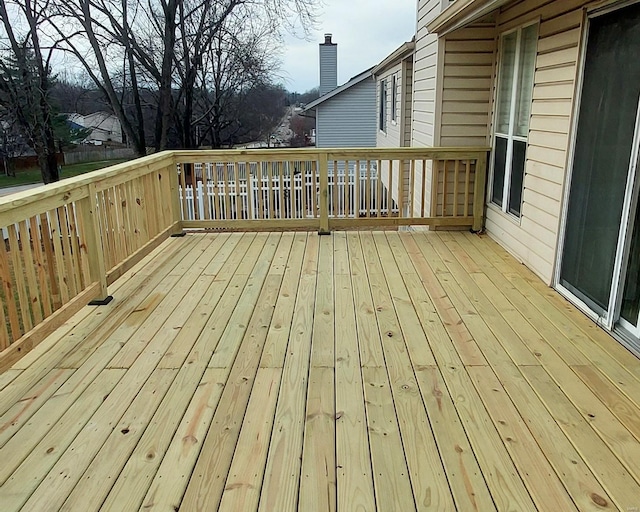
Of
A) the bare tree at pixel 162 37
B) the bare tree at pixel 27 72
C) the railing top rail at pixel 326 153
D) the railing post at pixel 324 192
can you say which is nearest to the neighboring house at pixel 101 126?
the bare tree at pixel 162 37

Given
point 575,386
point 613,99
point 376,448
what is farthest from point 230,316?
point 613,99

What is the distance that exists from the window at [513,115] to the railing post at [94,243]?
11.3 feet

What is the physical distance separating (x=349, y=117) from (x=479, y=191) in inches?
450

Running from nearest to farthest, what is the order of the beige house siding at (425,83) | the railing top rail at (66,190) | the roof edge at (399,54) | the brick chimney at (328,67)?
the railing top rail at (66,190), the beige house siding at (425,83), the roof edge at (399,54), the brick chimney at (328,67)

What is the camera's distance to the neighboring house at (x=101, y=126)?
20.0m

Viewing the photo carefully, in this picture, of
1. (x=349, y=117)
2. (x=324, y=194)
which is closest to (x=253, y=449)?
(x=324, y=194)

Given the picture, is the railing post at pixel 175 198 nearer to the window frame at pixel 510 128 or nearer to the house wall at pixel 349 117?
the window frame at pixel 510 128

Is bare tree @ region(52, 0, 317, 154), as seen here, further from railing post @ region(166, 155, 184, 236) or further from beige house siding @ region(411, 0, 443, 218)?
railing post @ region(166, 155, 184, 236)

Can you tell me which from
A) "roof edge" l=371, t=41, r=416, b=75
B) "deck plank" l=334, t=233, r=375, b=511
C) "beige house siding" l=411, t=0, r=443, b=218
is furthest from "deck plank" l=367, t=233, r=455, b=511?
"roof edge" l=371, t=41, r=416, b=75

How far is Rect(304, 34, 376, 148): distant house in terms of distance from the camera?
15.9 metres

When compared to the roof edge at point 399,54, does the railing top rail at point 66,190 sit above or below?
below

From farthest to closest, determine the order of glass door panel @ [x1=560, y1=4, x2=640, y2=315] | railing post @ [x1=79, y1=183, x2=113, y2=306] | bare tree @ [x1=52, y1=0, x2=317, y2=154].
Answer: bare tree @ [x1=52, y1=0, x2=317, y2=154], railing post @ [x1=79, y1=183, x2=113, y2=306], glass door panel @ [x1=560, y1=4, x2=640, y2=315]

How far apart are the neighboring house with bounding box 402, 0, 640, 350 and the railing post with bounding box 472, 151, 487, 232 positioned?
80 millimetres

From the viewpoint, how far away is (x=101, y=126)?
81.8ft
